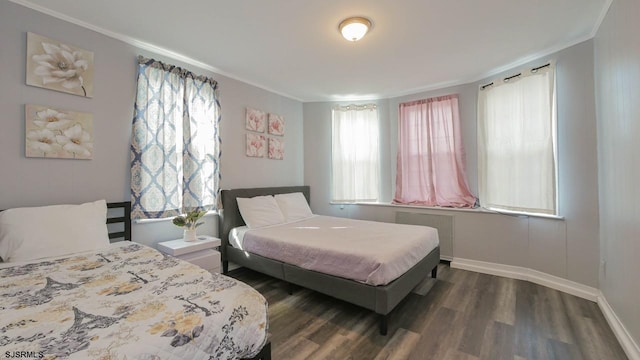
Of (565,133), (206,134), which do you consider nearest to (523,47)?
(565,133)

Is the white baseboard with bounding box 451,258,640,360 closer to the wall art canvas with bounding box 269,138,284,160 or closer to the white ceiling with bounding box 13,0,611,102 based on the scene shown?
the white ceiling with bounding box 13,0,611,102

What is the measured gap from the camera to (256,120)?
3.65 m

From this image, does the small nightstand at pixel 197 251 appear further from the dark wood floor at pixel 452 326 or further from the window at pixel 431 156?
the window at pixel 431 156

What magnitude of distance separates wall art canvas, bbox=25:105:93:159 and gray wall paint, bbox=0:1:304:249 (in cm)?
5

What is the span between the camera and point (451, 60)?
9.55 feet

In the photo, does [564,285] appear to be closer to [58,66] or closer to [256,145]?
[256,145]

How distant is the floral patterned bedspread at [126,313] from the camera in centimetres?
85

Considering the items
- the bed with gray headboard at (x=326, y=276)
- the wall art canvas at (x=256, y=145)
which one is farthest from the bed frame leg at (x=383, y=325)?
the wall art canvas at (x=256, y=145)

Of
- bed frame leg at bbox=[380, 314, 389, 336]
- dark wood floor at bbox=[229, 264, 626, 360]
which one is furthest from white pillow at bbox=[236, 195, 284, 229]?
bed frame leg at bbox=[380, 314, 389, 336]

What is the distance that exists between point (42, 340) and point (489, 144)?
13.4ft

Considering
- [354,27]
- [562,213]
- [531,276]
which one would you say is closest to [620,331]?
[531,276]

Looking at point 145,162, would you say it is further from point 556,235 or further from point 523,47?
point 556,235

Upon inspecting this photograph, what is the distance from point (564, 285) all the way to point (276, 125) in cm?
403

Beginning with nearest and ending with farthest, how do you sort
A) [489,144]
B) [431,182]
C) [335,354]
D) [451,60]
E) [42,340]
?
[42,340] → [335,354] → [451,60] → [489,144] → [431,182]
